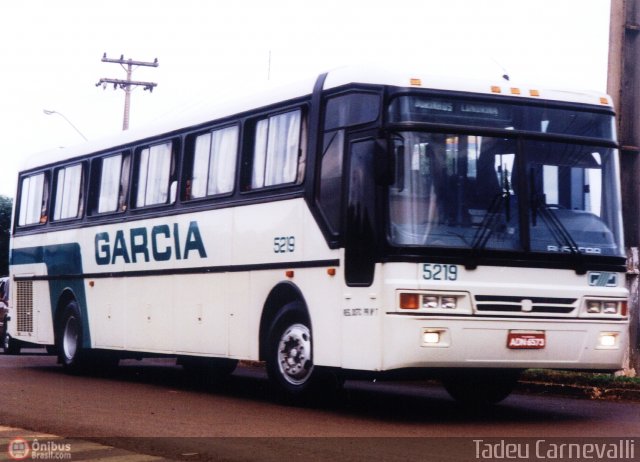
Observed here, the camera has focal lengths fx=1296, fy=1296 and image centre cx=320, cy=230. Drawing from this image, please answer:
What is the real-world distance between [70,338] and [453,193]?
10.1m

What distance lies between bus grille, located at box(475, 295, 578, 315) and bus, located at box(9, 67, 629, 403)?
13 millimetres

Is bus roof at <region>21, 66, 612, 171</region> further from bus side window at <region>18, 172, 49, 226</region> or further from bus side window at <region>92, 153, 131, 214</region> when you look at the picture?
bus side window at <region>18, 172, 49, 226</region>

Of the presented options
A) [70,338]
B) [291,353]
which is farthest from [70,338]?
[291,353]

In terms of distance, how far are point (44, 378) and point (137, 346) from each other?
169cm

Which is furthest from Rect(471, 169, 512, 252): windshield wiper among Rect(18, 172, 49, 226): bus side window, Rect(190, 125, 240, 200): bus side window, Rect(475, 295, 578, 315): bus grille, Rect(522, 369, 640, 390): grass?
Rect(18, 172, 49, 226): bus side window

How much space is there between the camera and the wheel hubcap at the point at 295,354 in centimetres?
1352

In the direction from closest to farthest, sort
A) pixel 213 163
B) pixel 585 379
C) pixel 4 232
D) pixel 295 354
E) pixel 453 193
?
pixel 453 193
pixel 295 354
pixel 213 163
pixel 585 379
pixel 4 232

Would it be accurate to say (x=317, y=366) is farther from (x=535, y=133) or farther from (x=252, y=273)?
(x=535, y=133)

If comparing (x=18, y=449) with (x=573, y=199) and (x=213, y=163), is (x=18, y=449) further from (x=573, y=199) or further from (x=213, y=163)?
(x=213, y=163)

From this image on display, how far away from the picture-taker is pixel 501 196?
40.8 feet

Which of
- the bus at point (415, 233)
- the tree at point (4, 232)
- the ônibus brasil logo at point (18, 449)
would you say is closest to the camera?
the ônibus brasil logo at point (18, 449)

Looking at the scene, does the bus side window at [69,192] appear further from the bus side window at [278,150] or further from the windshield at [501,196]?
the windshield at [501,196]

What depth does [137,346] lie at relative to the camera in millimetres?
18047

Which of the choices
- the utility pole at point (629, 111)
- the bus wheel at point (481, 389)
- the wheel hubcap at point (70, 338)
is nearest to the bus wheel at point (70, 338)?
the wheel hubcap at point (70, 338)
